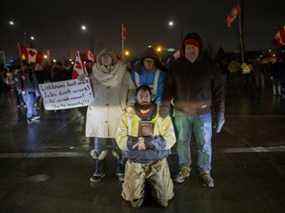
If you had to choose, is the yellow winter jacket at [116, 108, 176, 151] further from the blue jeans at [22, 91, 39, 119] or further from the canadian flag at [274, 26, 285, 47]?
the canadian flag at [274, 26, 285, 47]

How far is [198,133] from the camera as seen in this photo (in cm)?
453

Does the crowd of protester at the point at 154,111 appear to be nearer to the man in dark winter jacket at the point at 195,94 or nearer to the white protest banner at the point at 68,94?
the man in dark winter jacket at the point at 195,94

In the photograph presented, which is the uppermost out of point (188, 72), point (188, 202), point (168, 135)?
point (188, 72)

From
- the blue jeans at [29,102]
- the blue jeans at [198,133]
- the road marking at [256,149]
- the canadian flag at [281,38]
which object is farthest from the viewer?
the canadian flag at [281,38]

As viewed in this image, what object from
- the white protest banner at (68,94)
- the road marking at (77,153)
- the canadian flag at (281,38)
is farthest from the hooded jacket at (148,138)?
the canadian flag at (281,38)

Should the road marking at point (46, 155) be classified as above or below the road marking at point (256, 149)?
above

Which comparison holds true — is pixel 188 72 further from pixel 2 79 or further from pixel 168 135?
pixel 2 79

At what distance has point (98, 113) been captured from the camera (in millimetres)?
4699

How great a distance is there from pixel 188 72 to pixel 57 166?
284 centimetres

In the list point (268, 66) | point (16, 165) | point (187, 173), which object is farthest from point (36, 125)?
point (268, 66)

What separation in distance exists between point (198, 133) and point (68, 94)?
7.17 ft

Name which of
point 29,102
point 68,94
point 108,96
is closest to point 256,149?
point 108,96

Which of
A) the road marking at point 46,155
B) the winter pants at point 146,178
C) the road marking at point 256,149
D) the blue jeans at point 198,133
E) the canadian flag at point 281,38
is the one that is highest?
the canadian flag at point 281,38

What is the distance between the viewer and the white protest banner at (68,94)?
486cm
